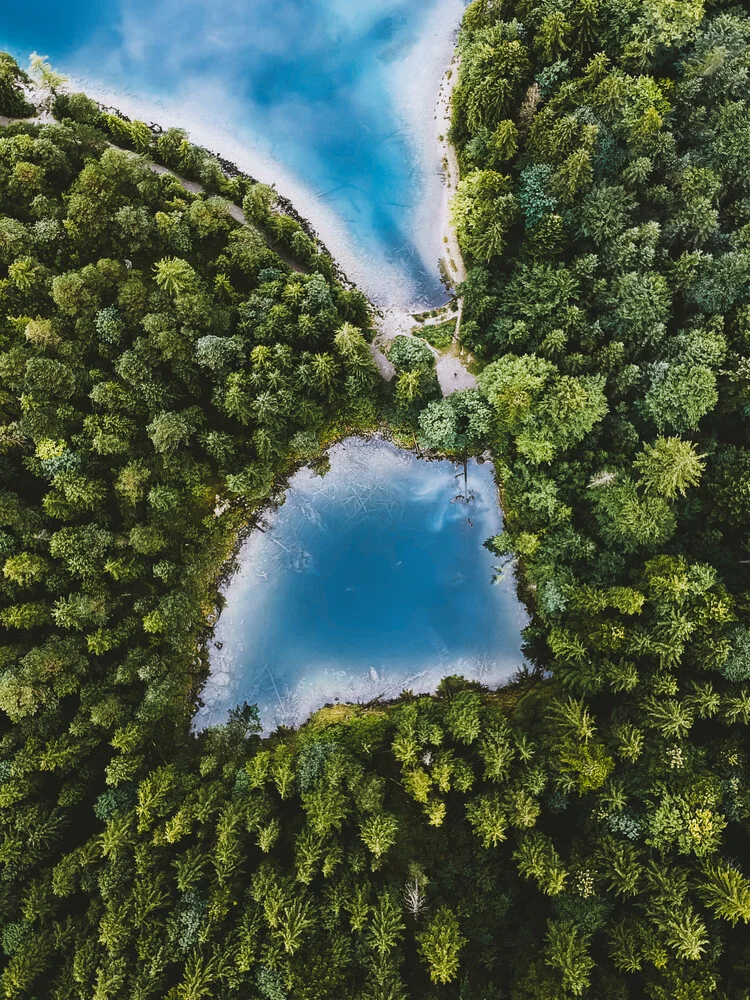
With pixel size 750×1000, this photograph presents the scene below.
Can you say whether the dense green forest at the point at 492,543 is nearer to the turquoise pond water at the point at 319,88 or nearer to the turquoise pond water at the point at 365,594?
the turquoise pond water at the point at 365,594

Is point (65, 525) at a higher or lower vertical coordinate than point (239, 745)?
higher

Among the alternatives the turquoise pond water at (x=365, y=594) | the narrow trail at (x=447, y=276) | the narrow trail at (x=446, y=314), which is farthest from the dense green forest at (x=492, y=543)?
the narrow trail at (x=446, y=314)

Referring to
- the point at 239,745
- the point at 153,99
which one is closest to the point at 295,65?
the point at 153,99

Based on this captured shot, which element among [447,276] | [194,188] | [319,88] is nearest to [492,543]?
[447,276]

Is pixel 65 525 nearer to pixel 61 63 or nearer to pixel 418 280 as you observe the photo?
pixel 418 280

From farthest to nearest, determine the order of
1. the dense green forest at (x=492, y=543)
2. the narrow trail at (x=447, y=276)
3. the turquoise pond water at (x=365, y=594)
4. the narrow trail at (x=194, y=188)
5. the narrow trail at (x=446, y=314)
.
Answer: the narrow trail at (x=446, y=314) < the narrow trail at (x=447, y=276) < the narrow trail at (x=194, y=188) < the turquoise pond water at (x=365, y=594) < the dense green forest at (x=492, y=543)

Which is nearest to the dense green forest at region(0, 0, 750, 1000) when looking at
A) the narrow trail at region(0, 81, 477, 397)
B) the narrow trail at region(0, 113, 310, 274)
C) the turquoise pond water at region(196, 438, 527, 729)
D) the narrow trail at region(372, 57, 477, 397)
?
the narrow trail at region(0, 113, 310, 274)
